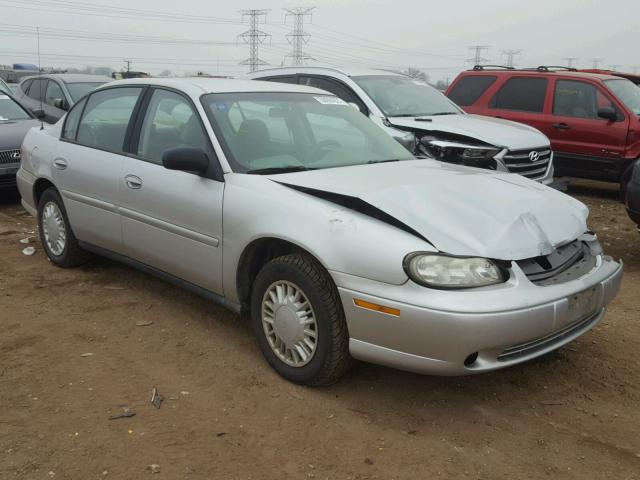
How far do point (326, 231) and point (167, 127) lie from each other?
1.70 metres

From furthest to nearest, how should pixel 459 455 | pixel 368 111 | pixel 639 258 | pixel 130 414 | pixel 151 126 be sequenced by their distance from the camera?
pixel 368 111 → pixel 639 258 → pixel 151 126 → pixel 130 414 → pixel 459 455

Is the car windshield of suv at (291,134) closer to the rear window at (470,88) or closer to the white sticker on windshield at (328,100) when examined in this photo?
the white sticker on windshield at (328,100)

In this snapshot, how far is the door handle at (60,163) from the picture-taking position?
5.13m

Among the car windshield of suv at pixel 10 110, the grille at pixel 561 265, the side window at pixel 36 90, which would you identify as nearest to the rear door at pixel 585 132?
the grille at pixel 561 265

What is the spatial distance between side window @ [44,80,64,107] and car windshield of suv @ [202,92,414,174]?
8600 mm

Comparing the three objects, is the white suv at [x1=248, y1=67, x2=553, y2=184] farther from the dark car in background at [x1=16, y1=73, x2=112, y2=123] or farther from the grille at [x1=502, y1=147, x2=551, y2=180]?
the dark car in background at [x1=16, y1=73, x2=112, y2=123]

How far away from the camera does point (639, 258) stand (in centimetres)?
634

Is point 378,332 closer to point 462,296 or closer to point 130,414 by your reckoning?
point 462,296

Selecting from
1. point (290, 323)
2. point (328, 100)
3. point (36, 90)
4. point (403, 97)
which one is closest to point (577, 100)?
point (403, 97)

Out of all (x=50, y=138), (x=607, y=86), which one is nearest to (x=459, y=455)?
(x=50, y=138)

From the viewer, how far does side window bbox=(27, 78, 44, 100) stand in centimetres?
1248

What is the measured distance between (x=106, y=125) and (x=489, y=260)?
3.18 meters

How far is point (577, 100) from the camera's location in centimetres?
949

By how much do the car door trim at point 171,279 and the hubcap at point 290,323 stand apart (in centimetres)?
31
